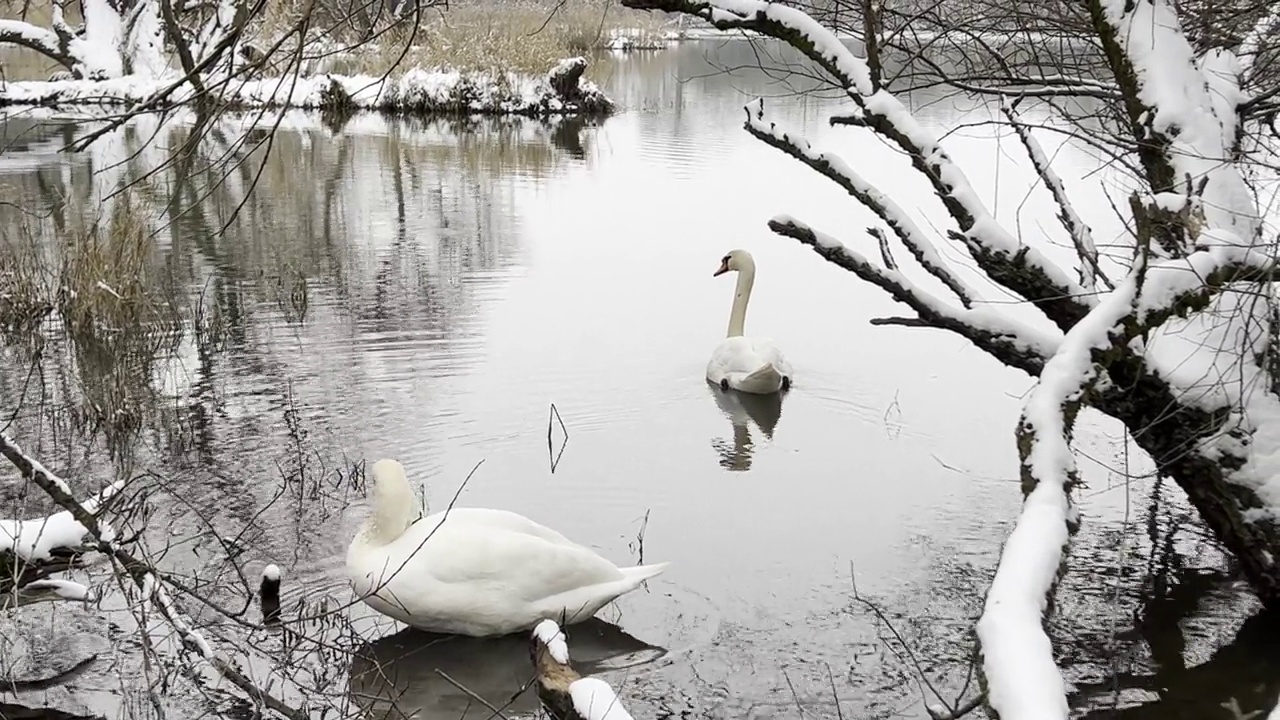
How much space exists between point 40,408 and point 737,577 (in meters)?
4.13

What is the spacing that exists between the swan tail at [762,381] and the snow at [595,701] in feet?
16.3

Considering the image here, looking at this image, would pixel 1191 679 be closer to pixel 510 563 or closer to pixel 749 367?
pixel 510 563

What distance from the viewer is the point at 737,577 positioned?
5.80 m

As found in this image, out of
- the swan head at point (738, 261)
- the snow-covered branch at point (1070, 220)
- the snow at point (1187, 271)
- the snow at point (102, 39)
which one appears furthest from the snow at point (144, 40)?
the snow at point (1187, 271)

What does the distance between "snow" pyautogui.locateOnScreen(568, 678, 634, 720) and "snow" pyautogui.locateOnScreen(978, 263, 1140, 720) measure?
1.09 meters

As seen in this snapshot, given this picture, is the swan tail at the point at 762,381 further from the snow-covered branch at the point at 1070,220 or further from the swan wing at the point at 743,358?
the snow-covered branch at the point at 1070,220

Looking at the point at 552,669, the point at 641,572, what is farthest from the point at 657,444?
the point at 552,669

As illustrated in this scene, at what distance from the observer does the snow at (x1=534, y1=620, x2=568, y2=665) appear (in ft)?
13.4

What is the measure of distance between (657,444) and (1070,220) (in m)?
2.77

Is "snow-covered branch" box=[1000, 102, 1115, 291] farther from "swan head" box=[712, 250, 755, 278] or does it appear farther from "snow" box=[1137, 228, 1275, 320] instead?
"swan head" box=[712, 250, 755, 278]

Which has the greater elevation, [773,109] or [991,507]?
[773,109]

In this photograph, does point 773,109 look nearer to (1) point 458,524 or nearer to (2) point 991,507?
(2) point 991,507

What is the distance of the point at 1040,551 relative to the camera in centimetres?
289

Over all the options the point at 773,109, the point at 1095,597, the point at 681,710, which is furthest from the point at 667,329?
the point at 773,109
